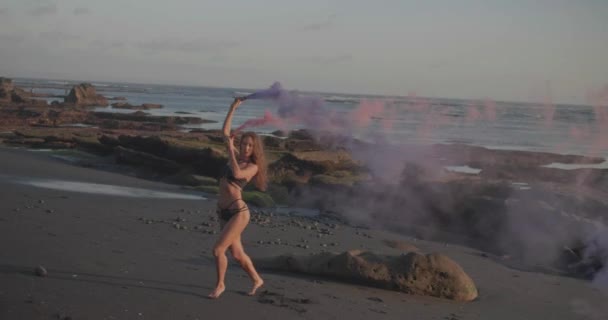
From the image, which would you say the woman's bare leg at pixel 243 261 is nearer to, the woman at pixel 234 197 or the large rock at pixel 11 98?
the woman at pixel 234 197

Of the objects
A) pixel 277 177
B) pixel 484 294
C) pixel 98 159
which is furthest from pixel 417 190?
pixel 98 159

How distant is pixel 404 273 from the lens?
901 centimetres

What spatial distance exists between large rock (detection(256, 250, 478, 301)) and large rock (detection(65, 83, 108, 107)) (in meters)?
70.9

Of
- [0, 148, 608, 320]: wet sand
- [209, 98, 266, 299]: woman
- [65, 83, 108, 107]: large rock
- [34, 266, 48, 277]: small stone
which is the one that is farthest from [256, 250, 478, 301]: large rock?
[65, 83, 108, 107]: large rock

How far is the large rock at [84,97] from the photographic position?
77.8 meters

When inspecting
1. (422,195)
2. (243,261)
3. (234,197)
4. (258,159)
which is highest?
(258,159)

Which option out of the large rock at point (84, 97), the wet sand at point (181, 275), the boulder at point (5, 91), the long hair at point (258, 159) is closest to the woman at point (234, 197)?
the long hair at point (258, 159)

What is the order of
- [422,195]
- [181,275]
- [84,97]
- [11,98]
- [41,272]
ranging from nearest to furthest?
[41,272] < [181,275] < [422,195] < [11,98] < [84,97]

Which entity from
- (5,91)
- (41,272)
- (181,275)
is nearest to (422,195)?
(181,275)

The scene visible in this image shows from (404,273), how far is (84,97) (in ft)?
254

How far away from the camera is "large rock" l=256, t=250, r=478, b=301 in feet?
29.5

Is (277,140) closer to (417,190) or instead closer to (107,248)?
(417,190)

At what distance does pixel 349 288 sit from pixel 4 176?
1284 centimetres

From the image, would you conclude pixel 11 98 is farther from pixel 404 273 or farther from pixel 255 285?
pixel 255 285
